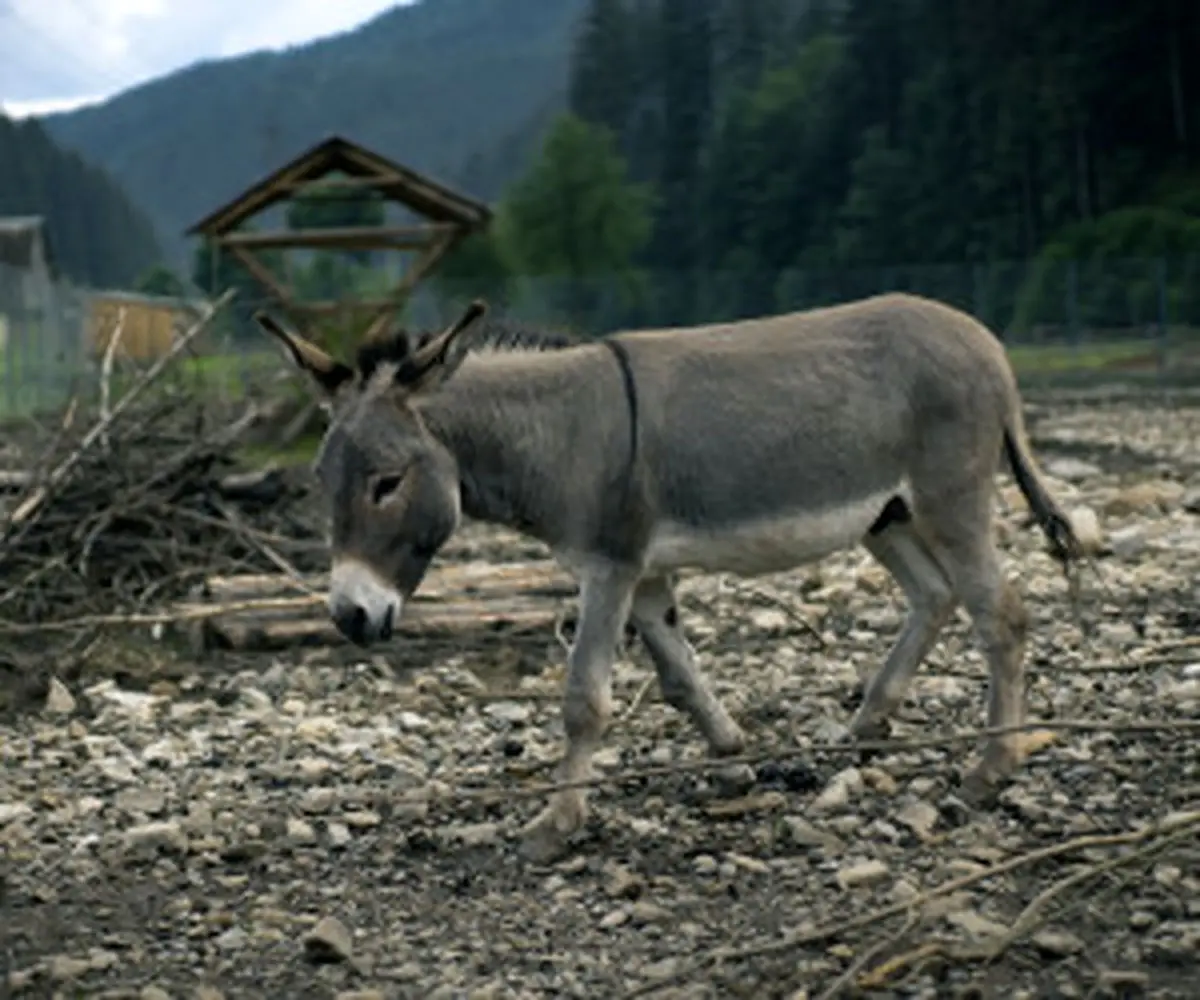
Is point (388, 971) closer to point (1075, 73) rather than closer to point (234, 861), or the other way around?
point (234, 861)

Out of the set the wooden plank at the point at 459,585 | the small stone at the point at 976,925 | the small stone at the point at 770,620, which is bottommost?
the small stone at the point at 770,620

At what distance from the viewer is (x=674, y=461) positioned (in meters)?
6.82

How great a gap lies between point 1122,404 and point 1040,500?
26.1 m

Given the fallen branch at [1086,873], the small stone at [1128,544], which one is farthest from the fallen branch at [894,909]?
the small stone at [1128,544]

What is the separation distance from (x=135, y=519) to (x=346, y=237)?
10.3 metres

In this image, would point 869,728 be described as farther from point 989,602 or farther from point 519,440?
point 519,440

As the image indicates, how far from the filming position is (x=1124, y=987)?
4.85m

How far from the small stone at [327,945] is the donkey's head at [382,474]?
1.02 m

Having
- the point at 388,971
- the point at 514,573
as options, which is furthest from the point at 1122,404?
the point at 388,971

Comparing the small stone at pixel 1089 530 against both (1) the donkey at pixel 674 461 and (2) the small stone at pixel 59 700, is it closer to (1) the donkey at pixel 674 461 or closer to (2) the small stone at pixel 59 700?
(1) the donkey at pixel 674 461

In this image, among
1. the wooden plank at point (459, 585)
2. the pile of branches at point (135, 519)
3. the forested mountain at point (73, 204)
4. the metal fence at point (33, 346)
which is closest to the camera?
the wooden plank at point (459, 585)

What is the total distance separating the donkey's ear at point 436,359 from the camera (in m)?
6.45

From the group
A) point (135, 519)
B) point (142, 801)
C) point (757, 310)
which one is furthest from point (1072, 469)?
point (757, 310)

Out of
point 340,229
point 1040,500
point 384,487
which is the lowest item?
point 1040,500
